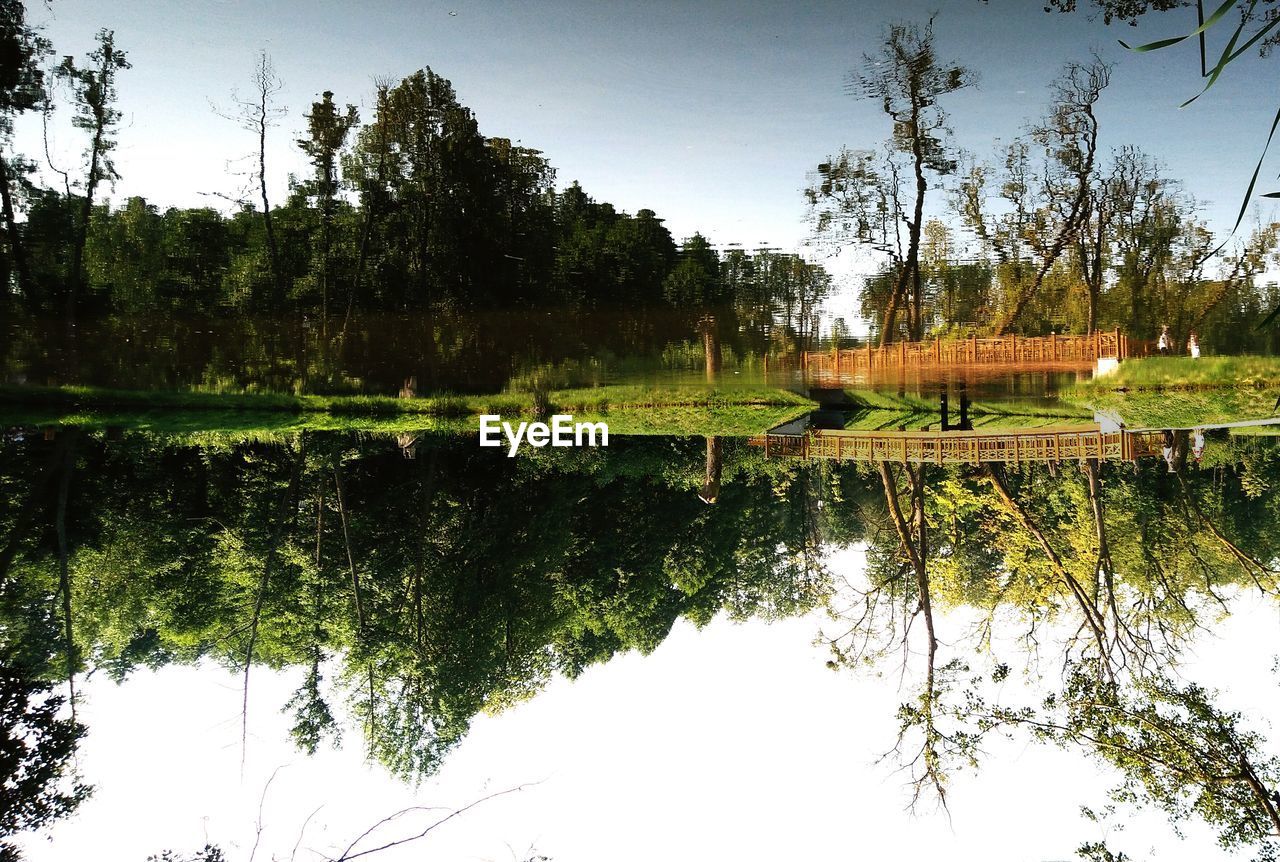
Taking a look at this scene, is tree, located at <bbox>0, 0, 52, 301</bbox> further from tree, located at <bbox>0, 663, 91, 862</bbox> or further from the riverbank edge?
the riverbank edge

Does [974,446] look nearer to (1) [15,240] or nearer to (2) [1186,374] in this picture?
(2) [1186,374]

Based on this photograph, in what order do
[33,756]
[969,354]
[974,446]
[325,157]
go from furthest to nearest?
[325,157]
[969,354]
[974,446]
[33,756]

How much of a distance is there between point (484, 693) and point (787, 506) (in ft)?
8.40

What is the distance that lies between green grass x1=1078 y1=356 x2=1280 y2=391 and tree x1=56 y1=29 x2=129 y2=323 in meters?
11.4

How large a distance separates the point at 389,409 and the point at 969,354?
→ 6670 millimetres

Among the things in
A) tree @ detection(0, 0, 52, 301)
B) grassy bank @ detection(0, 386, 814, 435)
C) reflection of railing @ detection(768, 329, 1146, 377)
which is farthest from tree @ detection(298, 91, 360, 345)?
reflection of railing @ detection(768, 329, 1146, 377)

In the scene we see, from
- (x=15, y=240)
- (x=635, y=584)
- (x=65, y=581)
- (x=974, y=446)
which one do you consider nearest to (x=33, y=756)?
(x=65, y=581)

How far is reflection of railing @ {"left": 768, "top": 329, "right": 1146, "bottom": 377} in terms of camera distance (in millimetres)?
6902

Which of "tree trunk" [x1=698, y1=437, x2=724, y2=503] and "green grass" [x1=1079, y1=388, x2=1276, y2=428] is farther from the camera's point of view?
"green grass" [x1=1079, y1=388, x2=1276, y2=428]

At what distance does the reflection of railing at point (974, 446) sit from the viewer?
541 centimetres

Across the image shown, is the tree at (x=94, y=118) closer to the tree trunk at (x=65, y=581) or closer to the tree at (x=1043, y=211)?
the tree trunk at (x=65, y=581)

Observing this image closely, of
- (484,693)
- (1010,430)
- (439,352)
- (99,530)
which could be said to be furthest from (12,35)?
(1010,430)

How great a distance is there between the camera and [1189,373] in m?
6.87

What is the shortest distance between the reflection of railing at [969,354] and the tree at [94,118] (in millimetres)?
8511
